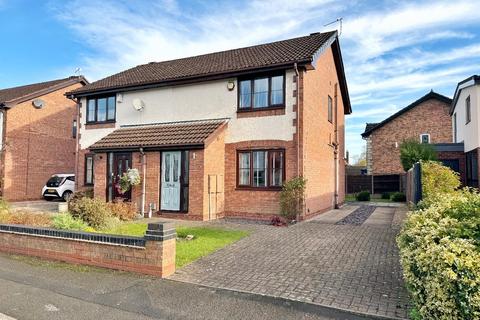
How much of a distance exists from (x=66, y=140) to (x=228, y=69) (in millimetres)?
14908

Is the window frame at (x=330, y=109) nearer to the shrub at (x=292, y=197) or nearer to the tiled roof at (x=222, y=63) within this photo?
the tiled roof at (x=222, y=63)

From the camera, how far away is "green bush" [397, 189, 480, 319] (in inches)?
129

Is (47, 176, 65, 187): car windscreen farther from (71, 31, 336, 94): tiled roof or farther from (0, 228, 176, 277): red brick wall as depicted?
(0, 228, 176, 277): red brick wall

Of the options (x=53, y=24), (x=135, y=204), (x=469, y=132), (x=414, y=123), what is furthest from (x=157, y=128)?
(x=414, y=123)

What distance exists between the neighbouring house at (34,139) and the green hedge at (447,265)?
20.7m

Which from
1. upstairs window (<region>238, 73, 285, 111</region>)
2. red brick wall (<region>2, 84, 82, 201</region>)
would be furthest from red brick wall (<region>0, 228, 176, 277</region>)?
red brick wall (<region>2, 84, 82, 201</region>)

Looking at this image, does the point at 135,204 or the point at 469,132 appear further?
the point at 469,132

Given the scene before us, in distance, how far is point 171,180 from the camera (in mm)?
13156

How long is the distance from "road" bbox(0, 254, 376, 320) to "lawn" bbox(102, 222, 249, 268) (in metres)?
1.27

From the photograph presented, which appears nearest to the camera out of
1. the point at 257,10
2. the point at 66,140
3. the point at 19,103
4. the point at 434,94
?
the point at 257,10

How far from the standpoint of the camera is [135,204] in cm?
1345

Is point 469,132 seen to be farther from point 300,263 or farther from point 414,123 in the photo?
point 300,263

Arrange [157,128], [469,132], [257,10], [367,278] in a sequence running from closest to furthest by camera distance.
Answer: [367,278], [257,10], [157,128], [469,132]

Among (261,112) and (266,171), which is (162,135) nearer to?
(261,112)
